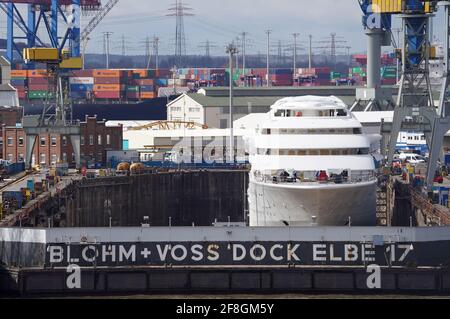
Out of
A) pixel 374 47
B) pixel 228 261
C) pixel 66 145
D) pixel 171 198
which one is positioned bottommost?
pixel 171 198

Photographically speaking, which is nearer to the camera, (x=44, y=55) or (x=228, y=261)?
(x=228, y=261)

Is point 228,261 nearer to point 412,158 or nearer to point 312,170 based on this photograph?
point 312,170

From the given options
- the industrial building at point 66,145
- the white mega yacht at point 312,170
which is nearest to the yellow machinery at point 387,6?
the white mega yacht at point 312,170

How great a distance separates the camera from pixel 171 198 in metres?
92.0

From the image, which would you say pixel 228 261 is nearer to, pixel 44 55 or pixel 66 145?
pixel 44 55

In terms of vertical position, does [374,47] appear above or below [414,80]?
above

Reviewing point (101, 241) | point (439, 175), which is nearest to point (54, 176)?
point (439, 175)

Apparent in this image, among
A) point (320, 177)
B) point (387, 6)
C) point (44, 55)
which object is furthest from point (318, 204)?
point (44, 55)

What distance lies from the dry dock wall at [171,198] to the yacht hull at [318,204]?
21.4 m

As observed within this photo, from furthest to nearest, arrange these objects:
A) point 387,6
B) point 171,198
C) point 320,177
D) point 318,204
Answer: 1. point 387,6
2. point 171,198
3. point 320,177
4. point 318,204

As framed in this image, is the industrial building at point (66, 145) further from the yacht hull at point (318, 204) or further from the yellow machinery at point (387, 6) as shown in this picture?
the yacht hull at point (318, 204)

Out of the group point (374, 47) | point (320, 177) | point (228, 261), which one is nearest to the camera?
point (228, 261)

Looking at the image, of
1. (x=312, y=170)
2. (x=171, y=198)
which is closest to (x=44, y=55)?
(x=171, y=198)

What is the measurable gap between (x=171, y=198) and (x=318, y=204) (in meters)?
29.1
